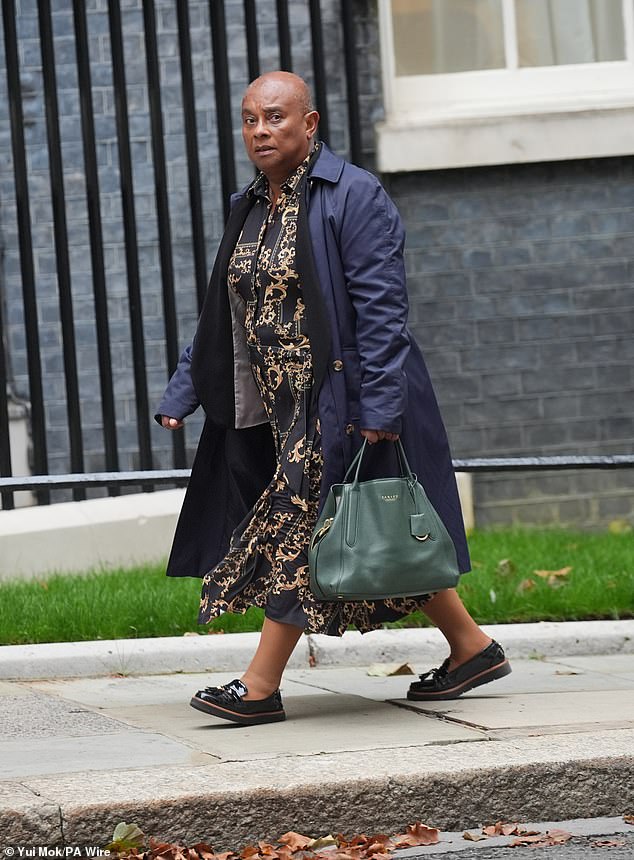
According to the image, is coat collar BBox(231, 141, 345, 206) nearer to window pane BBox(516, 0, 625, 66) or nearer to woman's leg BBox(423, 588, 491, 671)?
woman's leg BBox(423, 588, 491, 671)

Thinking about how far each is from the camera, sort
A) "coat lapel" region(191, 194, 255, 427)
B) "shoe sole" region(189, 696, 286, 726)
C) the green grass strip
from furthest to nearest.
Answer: the green grass strip < "coat lapel" region(191, 194, 255, 427) < "shoe sole" region(189, 696, 286, 726)

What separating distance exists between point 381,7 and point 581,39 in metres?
1.25

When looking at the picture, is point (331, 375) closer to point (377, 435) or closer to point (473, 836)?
point (377, 435)

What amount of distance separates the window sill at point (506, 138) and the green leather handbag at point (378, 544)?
4.28 metres

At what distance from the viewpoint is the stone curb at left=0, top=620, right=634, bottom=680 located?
5297mm

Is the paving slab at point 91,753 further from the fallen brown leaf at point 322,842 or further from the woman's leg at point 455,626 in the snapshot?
the woman's leg at point 455,626

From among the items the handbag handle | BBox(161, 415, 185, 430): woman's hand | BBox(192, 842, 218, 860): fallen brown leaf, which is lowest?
BBox(192, 842, 218, 860): fallen brown leaf

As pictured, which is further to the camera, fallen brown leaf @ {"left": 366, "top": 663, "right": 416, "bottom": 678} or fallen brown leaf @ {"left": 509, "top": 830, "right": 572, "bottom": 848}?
fallen brown leaf @ {"left": 366, "top": 663, "right": 416, "bottom": 678}

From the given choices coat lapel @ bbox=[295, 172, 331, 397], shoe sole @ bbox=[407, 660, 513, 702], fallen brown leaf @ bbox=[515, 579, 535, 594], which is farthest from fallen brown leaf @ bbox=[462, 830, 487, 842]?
fallen brown leaf @ bbox=[515, 579, 535, 594]

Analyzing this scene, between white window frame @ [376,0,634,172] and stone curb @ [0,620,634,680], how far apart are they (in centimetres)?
333

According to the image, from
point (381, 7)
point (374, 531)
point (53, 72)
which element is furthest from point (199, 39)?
point (374, 531)

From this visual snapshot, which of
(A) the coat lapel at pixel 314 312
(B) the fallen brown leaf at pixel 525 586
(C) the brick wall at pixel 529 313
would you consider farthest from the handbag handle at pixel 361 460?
(C) the brick wall at pixel 529 313

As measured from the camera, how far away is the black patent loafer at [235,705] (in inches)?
169
